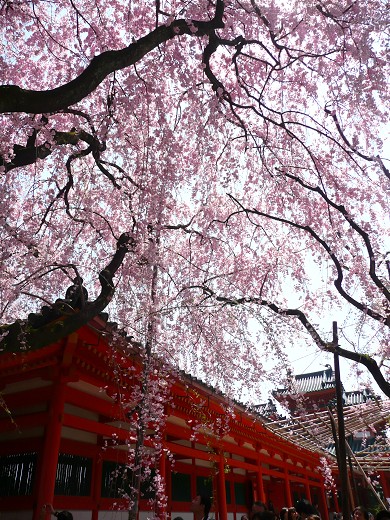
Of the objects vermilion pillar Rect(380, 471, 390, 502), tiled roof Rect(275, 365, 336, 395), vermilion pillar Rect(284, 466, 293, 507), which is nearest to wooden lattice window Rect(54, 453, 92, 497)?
vermilion pillar Rect(284, 466, 293, 507)

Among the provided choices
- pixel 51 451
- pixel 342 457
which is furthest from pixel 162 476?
pixel 342 457

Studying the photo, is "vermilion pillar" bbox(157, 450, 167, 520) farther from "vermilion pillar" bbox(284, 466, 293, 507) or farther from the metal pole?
"vermilion pillar" bbox(284, 466, 293, 507)

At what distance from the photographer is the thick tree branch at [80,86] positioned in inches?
121

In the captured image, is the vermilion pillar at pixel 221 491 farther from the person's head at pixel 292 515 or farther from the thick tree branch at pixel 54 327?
the thick tree branch at pixel 54 327

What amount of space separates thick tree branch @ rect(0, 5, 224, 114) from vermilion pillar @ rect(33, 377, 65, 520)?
3791 millimetres

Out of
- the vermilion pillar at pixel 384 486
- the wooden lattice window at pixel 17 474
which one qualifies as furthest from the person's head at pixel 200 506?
the vermilion pillar at pixel 384 486

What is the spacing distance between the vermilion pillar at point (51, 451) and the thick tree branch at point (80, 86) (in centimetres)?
379

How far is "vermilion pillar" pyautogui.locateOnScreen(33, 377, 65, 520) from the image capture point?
209 inches

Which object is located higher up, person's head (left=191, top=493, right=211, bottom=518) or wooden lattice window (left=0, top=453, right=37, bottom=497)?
wooden lattice window (left=0, top=453, right=37, bottom=497)

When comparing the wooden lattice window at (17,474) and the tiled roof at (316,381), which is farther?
the tiled roof at (316,381)

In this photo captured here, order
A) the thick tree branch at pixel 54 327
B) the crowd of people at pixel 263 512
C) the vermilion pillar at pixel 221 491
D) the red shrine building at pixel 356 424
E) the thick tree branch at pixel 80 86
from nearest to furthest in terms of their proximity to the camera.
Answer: the thick tree branch at pixel 80 86 → the crowd of people at pixel 263 512 → the thick tree branch at pixel 54 327 → the vermilion pillar at pixel 221 491 → the red shrine building at pixel 356 424

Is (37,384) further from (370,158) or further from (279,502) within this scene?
(279,502)

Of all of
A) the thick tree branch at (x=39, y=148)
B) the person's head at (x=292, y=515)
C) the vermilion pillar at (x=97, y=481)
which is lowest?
the person's head at (x=292, y=515)

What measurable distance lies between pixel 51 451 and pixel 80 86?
436cm
